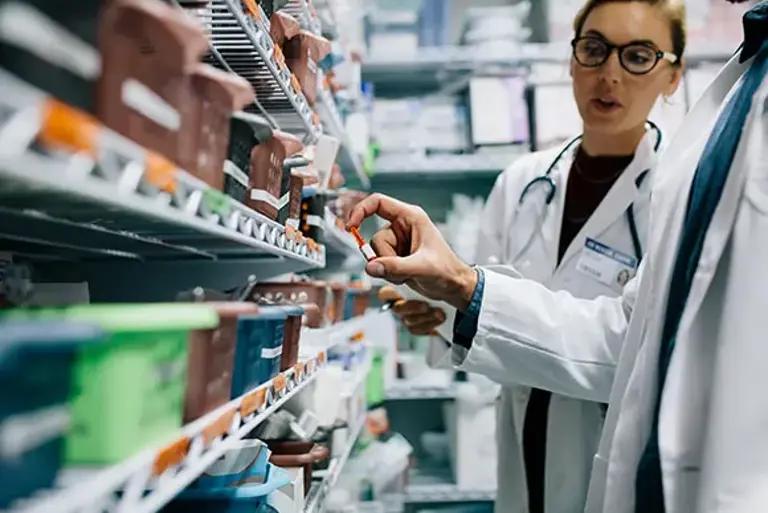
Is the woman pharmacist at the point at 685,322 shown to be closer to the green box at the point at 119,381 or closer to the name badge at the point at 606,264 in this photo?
the name badge at the point at 606,264

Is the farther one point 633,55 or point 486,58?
point 486,58

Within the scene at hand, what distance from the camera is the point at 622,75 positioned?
164cm

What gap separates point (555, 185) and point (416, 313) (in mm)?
594

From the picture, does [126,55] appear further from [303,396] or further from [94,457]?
[303,396]

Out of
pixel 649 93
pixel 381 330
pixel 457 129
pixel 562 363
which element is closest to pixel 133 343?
pixel 562 363

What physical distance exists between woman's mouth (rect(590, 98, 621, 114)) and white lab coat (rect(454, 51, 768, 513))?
0.44 meters

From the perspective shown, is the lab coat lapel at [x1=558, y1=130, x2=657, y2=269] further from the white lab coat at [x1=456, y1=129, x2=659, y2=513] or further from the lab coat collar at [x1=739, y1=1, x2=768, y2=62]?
the lab coat collar at [x1=739, y1=1, x2=768, y2=62]

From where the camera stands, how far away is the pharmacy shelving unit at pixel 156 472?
47cm

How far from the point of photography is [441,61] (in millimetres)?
3004

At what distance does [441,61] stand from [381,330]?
1231 millimetres

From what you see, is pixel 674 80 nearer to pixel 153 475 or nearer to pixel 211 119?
pixel 211 119

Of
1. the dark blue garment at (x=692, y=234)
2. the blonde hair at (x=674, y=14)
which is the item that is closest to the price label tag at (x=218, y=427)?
the dark blue garment at (x=692, y=234)

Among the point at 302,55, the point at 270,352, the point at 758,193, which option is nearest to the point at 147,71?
the point at 270,352

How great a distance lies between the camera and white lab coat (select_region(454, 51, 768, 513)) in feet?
2.80
